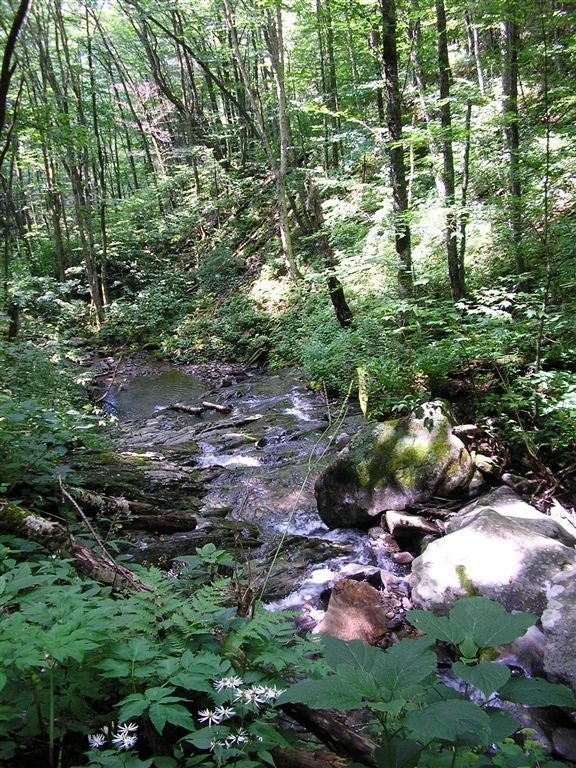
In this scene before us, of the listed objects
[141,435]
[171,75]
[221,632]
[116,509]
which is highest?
[171,75]

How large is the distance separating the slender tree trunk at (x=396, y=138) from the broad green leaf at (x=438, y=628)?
6.08 m

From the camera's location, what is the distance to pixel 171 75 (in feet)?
94.9

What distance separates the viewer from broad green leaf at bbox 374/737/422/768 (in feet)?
3.96

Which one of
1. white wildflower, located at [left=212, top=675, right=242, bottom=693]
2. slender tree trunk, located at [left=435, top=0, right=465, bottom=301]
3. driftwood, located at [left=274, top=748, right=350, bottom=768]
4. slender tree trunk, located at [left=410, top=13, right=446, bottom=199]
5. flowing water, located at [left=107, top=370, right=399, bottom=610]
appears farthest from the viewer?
slender tree trunk, located at [left=410, top=13, right=446, bottom=199]

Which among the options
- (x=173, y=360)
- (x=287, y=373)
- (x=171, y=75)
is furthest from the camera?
(x=171, y=75)

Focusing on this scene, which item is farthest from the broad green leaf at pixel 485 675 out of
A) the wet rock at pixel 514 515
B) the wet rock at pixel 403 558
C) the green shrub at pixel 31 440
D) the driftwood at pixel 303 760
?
the wet rock at pixel 403 558

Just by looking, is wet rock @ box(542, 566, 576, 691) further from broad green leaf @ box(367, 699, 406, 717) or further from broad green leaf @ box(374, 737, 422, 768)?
broad green leaf @ box(367, 699, 406, 717)

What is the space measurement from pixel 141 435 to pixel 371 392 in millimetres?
5891

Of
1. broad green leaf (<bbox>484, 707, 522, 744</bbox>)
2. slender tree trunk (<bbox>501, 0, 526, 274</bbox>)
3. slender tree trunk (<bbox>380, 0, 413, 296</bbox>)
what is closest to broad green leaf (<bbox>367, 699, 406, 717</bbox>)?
broad green leaf (<bbox>484, 707, 522, 744</bbox>)

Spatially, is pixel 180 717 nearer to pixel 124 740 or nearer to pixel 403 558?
pixel 124 740

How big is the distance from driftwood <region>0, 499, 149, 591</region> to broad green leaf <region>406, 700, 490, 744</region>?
6.96ft

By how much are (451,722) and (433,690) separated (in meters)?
0.30

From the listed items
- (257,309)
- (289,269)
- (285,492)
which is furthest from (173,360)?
(285,492)

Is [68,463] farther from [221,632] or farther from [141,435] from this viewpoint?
[141,435]
